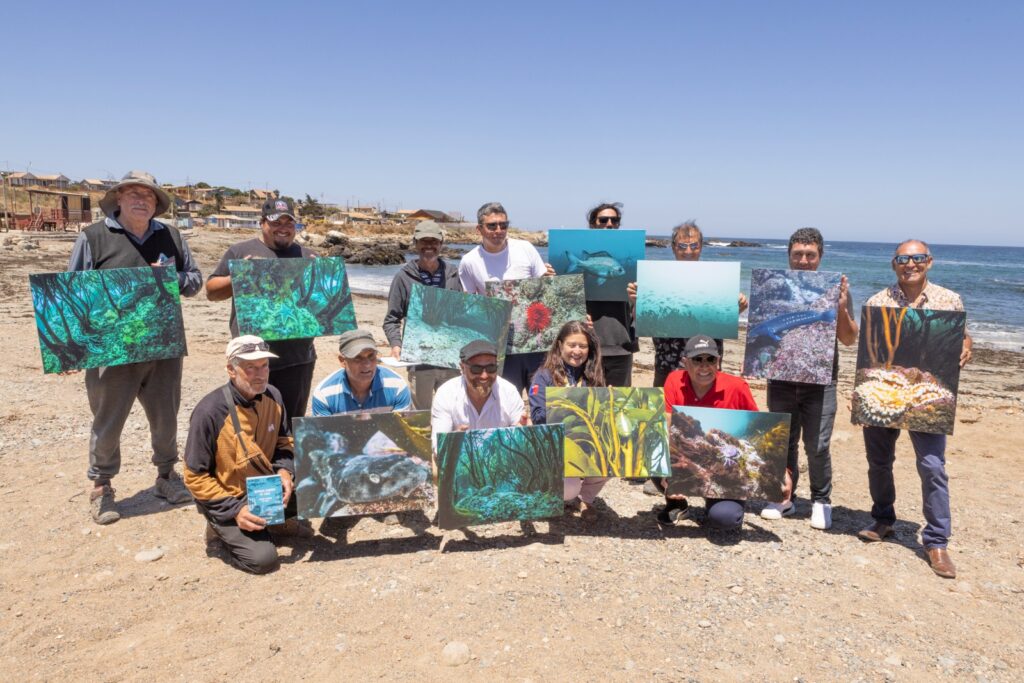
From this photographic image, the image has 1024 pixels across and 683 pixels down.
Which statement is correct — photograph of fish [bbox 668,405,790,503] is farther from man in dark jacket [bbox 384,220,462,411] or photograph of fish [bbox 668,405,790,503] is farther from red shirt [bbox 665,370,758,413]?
man in dark jacket [bbox 384,220,462,411]

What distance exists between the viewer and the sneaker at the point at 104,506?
456 cm

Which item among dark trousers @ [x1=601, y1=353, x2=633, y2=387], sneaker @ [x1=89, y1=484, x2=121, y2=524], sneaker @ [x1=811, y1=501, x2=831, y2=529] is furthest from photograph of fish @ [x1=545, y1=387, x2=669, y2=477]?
sneaker @ [x1=89, y1=484, x2=121, y2=524]

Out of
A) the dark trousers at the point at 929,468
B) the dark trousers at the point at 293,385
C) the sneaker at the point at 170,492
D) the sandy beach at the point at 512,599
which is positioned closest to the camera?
the sandy beach at the point at 512,599

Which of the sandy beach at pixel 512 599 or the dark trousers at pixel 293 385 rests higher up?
the dark trousers at pixel 293 385

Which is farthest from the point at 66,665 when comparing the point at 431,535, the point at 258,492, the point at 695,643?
the point at 695,643

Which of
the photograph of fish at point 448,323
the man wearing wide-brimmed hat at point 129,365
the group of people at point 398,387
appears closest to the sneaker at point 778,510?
the group of people at point 398,387

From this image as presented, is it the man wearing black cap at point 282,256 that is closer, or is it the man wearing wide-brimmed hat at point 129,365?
the man wearing wide-brimmed hat at point 129,365

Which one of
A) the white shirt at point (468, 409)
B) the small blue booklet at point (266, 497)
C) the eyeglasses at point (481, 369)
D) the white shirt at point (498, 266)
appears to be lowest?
Answer: the small blue booklet at point (266, 497)

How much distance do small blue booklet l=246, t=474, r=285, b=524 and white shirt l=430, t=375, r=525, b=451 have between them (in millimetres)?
1051

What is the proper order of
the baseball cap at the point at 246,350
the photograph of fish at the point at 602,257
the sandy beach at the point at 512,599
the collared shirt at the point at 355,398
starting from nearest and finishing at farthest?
1. the sandy beach at the point at 512,599
2. the baseball cap at the point at 246,350
3. the collared shirt at the point at 355,398
4. the photograph of fish at the point at 602,257

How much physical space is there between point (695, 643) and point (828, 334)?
93.1 inches

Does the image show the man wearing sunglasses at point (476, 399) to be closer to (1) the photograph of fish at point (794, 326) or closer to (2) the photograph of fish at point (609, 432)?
(2) the photograph of fish at point (609, 432)

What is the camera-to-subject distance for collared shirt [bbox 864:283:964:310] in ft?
13.5

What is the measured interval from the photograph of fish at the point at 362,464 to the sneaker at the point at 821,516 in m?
2.94
